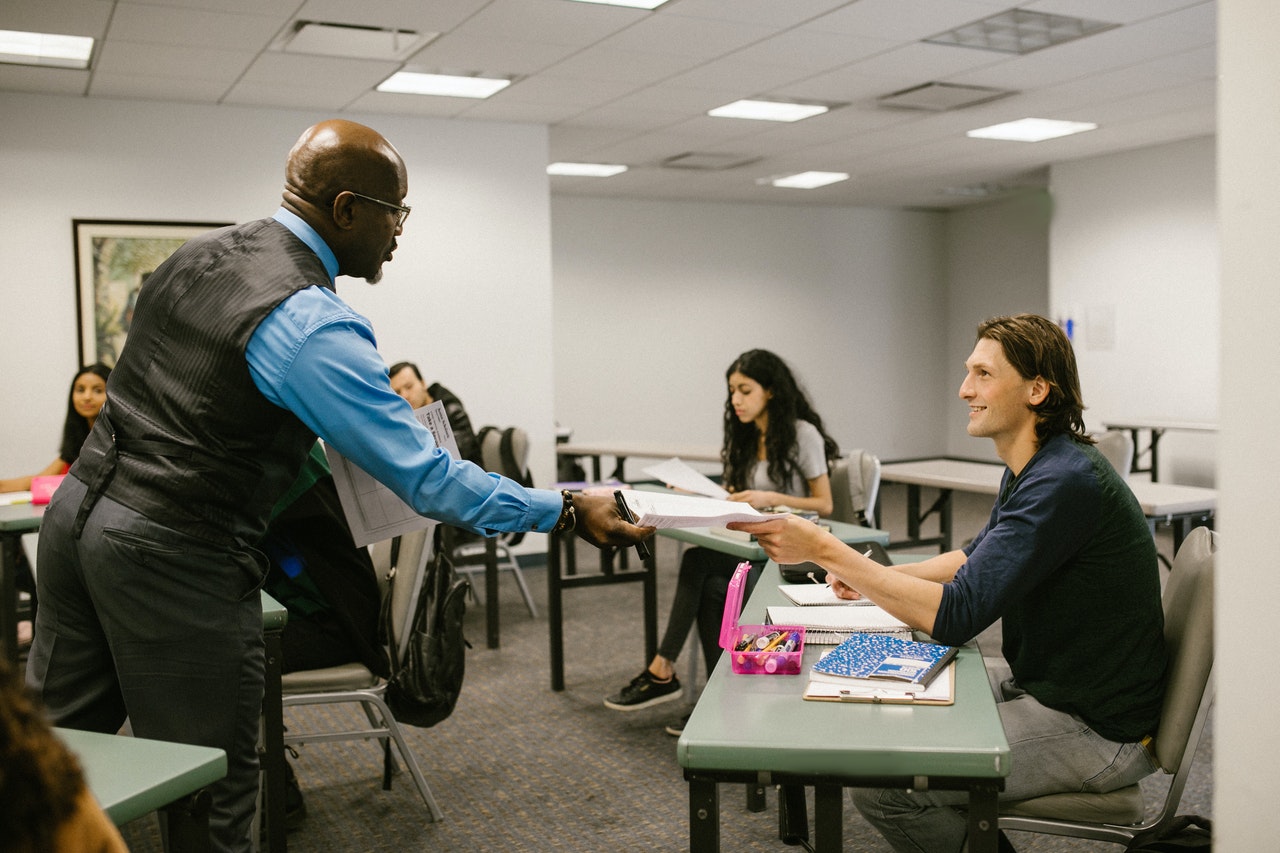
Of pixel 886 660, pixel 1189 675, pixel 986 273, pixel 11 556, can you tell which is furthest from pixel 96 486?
pixel 986 273

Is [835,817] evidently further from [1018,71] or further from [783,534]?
[1018,71]

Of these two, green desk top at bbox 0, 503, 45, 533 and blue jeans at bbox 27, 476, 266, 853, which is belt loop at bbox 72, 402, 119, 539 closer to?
blue jeans at bbox 27, 476, 266, 853

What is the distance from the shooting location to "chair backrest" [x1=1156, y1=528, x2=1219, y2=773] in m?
1.73

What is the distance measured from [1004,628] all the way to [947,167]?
7.08 meters

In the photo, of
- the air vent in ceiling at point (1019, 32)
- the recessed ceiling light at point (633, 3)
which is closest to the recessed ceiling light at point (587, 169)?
the air vent in ceiling at point (1019, 32)

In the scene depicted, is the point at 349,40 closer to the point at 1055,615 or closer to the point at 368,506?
the point at 368,506

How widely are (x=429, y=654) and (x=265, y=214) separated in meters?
3.97

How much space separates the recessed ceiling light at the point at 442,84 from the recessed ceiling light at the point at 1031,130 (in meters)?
3.20

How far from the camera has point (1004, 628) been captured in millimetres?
2000

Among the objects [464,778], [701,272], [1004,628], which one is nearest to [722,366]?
[701,272]

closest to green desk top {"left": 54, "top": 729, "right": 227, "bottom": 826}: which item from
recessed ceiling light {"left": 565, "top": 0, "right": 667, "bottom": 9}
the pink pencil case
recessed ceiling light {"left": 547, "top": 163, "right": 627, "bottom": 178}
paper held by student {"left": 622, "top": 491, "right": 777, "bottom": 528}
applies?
paper held by student {"left": 622, "top": 491, "right": 777, "bottom": 528}

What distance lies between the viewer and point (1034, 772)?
5.76 feet

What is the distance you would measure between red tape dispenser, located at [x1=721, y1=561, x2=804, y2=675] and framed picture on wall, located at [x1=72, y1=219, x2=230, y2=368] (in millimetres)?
4631

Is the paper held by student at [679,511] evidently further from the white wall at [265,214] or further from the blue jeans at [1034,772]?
the white wall at [265,214]
